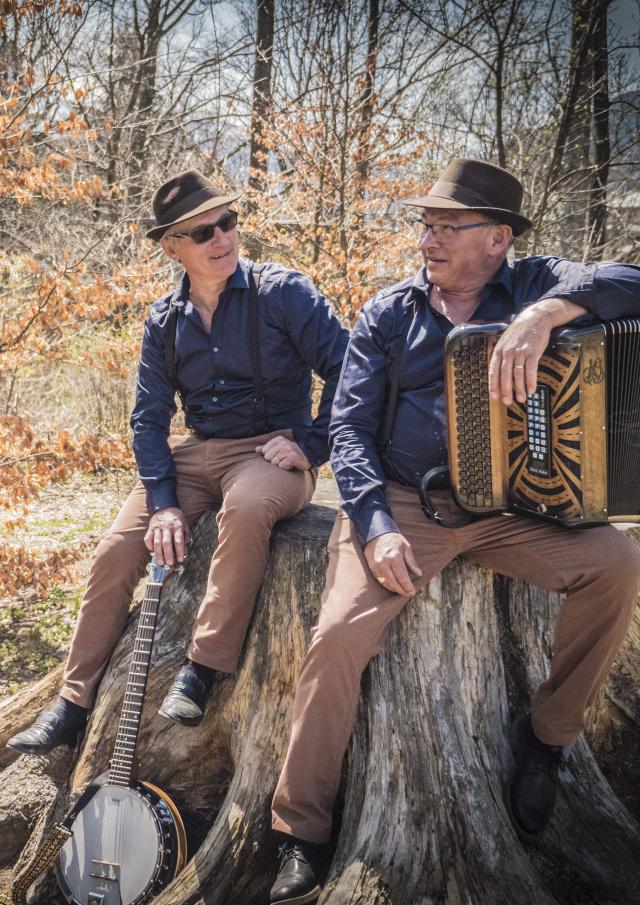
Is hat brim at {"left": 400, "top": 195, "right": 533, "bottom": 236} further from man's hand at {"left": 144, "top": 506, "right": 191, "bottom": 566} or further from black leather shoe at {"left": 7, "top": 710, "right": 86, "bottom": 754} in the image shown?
black leather shoe at {"left": 7, "top": 710, "right": 86, "bottom": 754}

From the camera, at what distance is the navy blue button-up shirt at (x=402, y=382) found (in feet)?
9.53

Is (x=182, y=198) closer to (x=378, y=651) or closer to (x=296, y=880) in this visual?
(x=378, y=651)

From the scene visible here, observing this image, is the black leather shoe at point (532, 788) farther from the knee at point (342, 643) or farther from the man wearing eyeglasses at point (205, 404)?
the man wearing eyeglasses at point (205, 404)

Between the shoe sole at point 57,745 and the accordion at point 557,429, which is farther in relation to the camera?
the shoe sole at point 57,745

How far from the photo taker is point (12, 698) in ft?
12.3

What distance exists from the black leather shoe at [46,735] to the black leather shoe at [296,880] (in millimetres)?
1163

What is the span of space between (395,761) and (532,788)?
0.45 meters

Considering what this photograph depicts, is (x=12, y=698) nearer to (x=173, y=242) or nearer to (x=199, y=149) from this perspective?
(x=173, y=242)

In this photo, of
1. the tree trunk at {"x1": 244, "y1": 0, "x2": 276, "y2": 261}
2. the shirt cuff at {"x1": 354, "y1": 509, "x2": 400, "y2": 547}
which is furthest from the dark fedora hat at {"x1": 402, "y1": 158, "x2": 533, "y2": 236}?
the tree trunk at {"x1": 244, "y1": 0, "x2": 276, "y2": 261}

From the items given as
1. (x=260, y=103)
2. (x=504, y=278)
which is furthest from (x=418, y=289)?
(x=260, y=103)

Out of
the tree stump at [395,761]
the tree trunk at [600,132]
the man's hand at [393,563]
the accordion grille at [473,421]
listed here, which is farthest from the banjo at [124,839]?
the tree trunk at [600,132]

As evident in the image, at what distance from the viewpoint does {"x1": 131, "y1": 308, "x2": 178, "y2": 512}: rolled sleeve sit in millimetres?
3520

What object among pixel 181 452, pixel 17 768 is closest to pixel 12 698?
pixel 17 768

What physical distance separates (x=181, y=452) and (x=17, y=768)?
155cm
